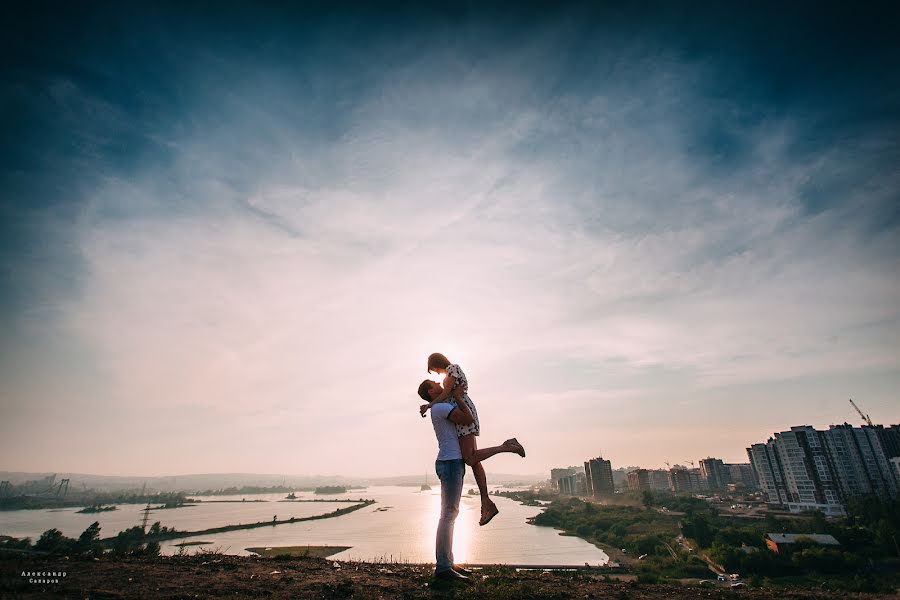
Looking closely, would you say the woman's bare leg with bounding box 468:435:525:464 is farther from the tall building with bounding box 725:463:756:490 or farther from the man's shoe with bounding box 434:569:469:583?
the tall building with bounding box 725:463:756:490

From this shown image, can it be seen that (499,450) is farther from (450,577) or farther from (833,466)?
(833,466)

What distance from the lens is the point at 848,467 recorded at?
63.8 meters

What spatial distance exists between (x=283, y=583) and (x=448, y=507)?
247cm

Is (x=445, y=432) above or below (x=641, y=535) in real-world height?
above

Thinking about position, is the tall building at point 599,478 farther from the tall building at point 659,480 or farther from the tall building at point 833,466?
the tall building at point 833,466

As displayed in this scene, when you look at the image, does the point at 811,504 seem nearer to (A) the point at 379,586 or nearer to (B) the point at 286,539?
(B) the point at 286,539

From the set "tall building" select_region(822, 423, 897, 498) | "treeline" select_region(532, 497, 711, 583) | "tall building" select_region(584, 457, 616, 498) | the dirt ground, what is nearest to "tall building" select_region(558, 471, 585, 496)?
"tall building" select_region(584, 457, 616, 498)

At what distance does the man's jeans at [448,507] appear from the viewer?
4781mm

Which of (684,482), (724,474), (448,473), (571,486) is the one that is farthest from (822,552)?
(724,474)

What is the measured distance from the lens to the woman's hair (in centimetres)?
563

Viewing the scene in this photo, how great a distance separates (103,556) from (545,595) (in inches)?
324

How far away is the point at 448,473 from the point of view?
192 inches

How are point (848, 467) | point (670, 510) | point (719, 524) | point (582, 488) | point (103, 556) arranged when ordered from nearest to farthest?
1. point (103, 556)
2. point (719, 524)
3. point (848, 467)
4. point (670, 510)
5. point (582, 488)

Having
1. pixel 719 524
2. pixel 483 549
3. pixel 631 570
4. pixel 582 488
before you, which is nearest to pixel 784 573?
pixel 631 570
